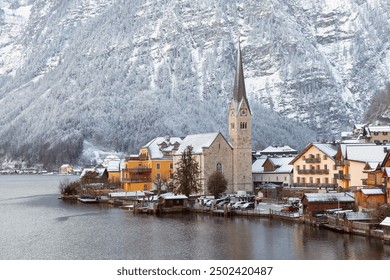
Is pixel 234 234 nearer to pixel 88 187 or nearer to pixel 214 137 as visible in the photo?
pixel 214 137

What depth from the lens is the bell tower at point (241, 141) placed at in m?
94.3

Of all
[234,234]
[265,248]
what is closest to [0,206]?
[234,234]

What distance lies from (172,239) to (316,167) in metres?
33.7

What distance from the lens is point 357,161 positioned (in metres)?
71.1

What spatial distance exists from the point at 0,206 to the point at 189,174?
25548mm

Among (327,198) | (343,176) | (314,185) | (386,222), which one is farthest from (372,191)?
(314,185)

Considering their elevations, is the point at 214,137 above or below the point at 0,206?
above

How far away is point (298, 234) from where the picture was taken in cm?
5475

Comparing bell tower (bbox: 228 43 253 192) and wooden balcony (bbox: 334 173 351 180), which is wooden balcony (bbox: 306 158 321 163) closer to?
wooden balcony (bbox: 334 173 351 180)

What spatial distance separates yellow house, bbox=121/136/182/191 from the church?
158 inches

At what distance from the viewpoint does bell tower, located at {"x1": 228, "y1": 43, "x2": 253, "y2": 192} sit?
94312mm

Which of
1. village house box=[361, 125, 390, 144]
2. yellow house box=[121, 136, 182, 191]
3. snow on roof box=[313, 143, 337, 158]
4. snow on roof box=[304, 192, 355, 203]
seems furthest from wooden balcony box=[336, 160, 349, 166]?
village house box=[361, 125, 390, 144]

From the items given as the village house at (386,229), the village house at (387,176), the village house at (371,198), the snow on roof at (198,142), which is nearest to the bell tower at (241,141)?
the snow on roof at (198,142)

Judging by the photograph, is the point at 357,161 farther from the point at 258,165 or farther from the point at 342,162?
the point at 258,165
